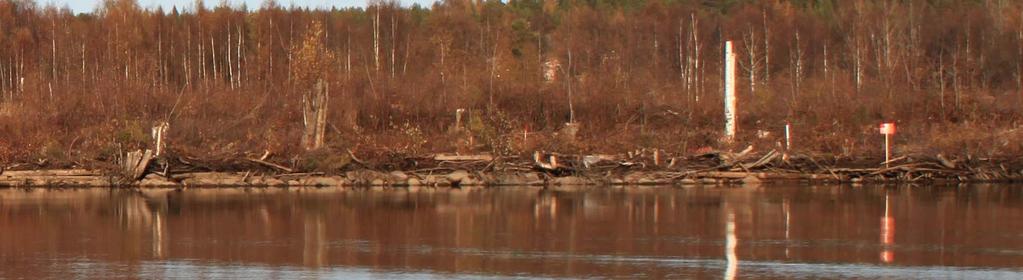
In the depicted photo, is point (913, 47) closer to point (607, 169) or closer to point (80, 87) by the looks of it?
point (607, 169)

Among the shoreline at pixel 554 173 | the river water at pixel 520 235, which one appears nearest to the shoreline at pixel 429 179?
the shoreline at pixel 554 173

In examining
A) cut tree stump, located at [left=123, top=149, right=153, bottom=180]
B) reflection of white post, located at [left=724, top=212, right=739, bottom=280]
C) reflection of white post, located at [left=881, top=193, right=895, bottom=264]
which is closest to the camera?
reflection of white post, located at [left=724, top=212, right=739, bottom=280]

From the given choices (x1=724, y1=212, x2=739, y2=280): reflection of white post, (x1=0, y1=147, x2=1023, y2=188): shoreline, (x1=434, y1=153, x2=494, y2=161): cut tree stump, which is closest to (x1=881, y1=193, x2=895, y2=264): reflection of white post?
(x1=724, y1=212, x2=739, y2=280): reflection of white post

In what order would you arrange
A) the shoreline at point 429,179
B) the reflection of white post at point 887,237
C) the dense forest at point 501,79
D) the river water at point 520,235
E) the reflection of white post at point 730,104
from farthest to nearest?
the reflection of white post at point 730,104 < the dense forest at point 501,79 < the shoreline at point 429,179 < the reflection of white post at point 887,237 < the river water at point 520,235

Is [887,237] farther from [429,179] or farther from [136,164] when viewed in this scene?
[136,164]

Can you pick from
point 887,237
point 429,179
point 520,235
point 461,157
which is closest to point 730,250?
point 887,237

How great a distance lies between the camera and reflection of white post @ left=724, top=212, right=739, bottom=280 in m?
15.4

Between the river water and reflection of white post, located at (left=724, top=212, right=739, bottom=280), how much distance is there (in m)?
0.03

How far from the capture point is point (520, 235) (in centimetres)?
2019

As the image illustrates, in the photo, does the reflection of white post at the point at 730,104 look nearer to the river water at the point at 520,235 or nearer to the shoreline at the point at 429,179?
the shoreline at the point at 429,179

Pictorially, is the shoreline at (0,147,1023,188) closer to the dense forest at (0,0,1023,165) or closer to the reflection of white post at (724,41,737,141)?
the dense forest at (0,0,1023,165)

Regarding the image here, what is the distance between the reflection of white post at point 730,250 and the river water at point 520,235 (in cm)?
3

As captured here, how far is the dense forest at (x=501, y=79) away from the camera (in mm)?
41719

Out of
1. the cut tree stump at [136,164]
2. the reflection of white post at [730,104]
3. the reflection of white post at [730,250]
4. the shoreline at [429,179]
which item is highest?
the reflection of white post at [730,104]
